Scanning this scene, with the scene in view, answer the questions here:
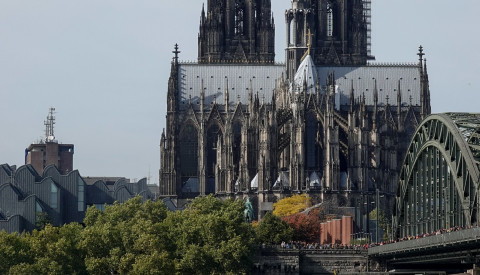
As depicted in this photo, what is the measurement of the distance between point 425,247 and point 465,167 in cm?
956

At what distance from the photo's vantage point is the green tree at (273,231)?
582 ft

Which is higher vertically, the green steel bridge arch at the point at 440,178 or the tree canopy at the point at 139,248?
the green steel bridge arch at the point at 440,178

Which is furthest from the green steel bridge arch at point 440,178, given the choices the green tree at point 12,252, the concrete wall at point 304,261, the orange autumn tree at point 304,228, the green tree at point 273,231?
the orange autumn tree at point 304,228

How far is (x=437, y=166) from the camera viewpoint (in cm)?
13488

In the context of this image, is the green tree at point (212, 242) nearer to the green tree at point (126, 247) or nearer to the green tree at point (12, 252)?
the green tree at point (126, 247)

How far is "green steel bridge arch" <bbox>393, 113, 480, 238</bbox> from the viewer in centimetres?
11993

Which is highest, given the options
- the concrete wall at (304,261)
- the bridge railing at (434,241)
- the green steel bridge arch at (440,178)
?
the green steel bridge arch at (440,178)

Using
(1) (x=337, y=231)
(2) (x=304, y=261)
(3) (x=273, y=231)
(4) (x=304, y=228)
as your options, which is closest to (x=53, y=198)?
(4) (x=304, y=228)

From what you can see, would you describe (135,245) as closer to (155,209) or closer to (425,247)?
(155,209)

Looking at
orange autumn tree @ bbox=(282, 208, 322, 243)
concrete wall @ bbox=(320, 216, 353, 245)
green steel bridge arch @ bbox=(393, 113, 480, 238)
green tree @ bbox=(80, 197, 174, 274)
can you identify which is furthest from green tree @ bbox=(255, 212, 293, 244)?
green steel bridge arch @ bbox=(393, 113, 480, 238)

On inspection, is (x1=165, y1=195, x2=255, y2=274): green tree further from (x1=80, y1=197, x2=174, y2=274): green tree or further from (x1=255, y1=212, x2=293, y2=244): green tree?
(x1=255, y1=212, x2=293, y2=244): green tree

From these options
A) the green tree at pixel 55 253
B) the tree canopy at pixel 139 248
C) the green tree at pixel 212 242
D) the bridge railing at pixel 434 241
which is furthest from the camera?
the green tree at pixel 212 242

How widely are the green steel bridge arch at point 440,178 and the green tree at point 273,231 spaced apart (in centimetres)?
2482

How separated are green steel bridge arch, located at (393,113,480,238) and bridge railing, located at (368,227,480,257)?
3.26 metres
